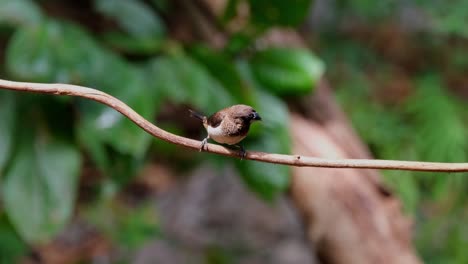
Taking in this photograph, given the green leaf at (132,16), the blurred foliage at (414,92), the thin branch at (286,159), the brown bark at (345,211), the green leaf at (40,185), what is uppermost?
the blurred foliage at (414,92)

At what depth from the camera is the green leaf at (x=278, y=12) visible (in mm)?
1554

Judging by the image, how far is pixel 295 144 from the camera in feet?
5.77

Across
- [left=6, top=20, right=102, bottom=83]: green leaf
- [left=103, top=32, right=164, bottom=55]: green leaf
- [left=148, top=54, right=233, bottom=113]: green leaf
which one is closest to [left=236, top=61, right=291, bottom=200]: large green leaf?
[left=148, top=54, right=233, bottom=113]: green leaf

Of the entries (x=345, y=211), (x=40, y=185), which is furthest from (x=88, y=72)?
(x=345, y=211)

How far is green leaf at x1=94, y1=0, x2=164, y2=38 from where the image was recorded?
1.73 meters

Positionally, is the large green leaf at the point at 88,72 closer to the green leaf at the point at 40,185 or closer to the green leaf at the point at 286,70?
the green leaf at the point at 40,185

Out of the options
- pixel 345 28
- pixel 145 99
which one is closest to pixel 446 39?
pixel 345 28

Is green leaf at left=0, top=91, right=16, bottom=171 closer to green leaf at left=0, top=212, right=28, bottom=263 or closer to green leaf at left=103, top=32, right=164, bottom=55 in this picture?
green leaf at left=103, top=32, right=164, bottom=55

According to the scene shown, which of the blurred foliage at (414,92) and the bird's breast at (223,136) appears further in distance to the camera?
the blurred foliage at (414,92)

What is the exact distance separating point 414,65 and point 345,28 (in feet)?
1.39

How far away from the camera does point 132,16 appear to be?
5.77 ft

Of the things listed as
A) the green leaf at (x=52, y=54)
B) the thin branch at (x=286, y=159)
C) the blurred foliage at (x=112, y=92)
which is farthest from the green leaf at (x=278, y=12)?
the thin branch at (x=286, y=159)

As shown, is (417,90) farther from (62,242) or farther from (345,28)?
(62,242)

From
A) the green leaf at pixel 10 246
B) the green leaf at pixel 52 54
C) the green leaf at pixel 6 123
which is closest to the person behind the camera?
the green leaf at pixel 52 54
